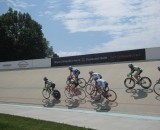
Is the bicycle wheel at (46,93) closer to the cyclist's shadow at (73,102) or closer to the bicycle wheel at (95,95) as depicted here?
the cyclist's shadow at (73,102)

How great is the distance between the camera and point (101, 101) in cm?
1636

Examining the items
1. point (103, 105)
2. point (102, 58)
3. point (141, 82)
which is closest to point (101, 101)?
point (103, 105)

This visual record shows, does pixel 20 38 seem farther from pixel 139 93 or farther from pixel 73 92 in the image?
pixel 139 93

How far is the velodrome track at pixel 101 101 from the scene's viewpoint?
14633 millimetres

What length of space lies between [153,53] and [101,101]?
12.0 metres

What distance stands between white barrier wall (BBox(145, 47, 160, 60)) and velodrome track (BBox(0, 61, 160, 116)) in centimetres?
315

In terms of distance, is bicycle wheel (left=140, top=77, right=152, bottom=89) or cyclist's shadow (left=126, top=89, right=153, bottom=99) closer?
cyclist's shadow (left=126, top=89, right=153, bottom=99)

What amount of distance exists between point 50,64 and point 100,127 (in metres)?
24.4

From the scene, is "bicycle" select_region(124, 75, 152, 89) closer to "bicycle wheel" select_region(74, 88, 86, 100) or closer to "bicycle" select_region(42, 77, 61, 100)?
"bicycle wheel" select_region(74, 88, 86, 100)

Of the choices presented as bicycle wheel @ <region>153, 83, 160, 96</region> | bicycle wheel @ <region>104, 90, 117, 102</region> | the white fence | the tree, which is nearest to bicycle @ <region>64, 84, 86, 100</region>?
bicycle wheel @ <region>104, 90, 117, 102</region>

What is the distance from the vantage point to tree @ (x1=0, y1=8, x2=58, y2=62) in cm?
6300

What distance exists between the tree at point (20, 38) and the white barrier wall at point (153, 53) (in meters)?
40.0

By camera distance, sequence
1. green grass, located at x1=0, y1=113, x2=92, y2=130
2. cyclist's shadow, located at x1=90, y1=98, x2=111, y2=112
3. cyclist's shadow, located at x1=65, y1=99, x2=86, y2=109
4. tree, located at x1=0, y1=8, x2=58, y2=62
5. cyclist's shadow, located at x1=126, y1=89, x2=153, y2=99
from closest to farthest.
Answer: green grass, located at x1=0, y1=113, x2=92, y2=130 < cyclist's shadow, located at x1=90, y1=98, x2=111, y2=112 < cyclist's shadow, located at x1=126, y1=89, x2=153, y2=99 < cyclist's shadow, located at x1=65, y1=99, x2=86, y2=109 < tree, located at x1=0, y1=8, x2=58, y2=62

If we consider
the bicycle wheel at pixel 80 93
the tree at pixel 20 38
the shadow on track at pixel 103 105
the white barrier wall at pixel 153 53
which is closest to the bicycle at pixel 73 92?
the bicycle wheel at pixel 80 93
